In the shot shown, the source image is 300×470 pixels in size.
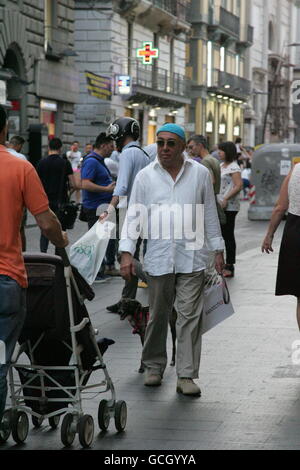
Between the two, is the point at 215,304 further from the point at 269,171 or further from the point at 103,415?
the point at 269,171

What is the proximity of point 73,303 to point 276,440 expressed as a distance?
1305 millimetres

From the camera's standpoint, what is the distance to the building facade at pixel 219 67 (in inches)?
2203

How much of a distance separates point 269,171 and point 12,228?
2229 cm

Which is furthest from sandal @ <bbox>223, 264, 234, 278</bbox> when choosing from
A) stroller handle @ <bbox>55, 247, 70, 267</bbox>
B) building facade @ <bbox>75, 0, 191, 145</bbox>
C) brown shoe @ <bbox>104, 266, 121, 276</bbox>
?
building facade @ <bbox>75, 0, 191, 145</bbox>

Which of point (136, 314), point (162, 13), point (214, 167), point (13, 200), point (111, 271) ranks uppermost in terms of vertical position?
point (162, 13)

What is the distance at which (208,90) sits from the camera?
56719mm

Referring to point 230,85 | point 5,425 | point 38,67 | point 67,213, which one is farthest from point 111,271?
point 230,85

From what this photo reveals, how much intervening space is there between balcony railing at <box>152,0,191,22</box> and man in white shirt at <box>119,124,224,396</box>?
119ft

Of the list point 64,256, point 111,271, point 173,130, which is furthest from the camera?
point 111,271

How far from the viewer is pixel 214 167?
1316cm

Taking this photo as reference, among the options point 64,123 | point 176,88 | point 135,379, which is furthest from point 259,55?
point 135,379

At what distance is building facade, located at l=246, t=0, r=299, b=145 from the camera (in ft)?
228

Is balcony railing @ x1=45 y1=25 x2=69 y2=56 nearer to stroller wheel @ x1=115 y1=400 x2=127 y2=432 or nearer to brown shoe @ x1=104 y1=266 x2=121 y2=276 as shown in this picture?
brown shoe @ x1=104 y1=266 x2=121 y2=276

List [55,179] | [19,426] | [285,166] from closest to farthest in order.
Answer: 1. [19,426]
2. [55,179]
3. [285,166]
